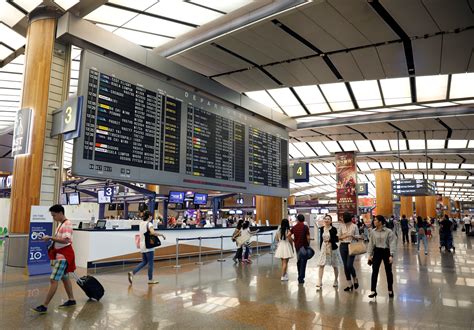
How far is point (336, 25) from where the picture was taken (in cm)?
827

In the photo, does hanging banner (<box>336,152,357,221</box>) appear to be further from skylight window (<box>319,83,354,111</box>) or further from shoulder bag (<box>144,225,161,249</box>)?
shoulder bag (<box>144,225,161,249</box>)

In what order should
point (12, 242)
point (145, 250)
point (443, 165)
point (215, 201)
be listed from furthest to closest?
1. point (443, 165)
2. point (215, 201)
3. point (12, 242)
4. point (145, 250)

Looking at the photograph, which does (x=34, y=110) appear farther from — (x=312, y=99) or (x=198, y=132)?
(x=312, y=99)

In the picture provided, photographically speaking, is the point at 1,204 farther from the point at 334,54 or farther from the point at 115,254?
the point at 334,54

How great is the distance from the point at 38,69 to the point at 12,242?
4.01 meters

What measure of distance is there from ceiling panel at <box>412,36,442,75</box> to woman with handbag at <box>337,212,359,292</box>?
4818 mm

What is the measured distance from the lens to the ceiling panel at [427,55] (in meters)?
8.87

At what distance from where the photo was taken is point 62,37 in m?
8.47

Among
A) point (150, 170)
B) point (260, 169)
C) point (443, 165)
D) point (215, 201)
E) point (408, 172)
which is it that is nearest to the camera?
point (150, 170)

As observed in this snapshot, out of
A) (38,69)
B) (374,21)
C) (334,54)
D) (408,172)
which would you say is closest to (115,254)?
(38,69)

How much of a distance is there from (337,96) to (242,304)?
981 centimetres

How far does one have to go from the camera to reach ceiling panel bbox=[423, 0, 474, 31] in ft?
23.8

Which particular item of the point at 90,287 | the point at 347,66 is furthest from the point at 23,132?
the point at 347,66

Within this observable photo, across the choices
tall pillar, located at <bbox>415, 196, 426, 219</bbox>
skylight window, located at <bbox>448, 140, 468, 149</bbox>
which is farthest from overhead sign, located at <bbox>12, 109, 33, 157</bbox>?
tall pillar, located at <bbox>415, 196, 426, 219</bbox>
